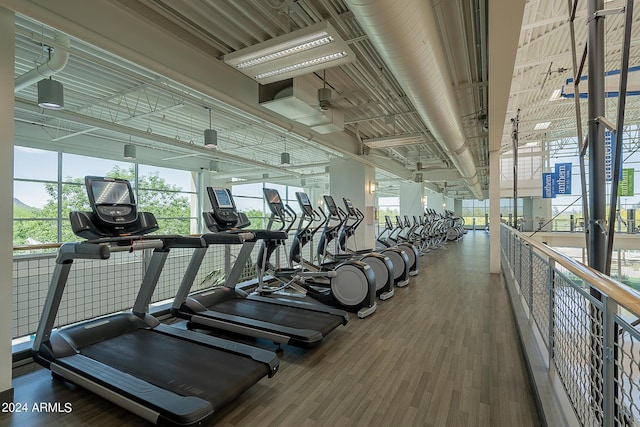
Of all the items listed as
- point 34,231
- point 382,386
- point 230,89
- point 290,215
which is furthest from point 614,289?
point 34,231

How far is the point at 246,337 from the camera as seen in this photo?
3352 millimetres

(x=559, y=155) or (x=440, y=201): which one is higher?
(x=559, y=155)

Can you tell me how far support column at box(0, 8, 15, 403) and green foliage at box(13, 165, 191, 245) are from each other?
5.38 m

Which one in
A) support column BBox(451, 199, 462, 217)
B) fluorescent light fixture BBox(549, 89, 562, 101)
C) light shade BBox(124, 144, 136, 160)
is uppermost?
fluorescent light fixture BBox(549, 89, 562, 101)

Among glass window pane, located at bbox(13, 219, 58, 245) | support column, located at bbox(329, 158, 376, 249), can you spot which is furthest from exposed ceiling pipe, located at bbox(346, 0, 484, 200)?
glass window pane, located at bbox(13, 219, 58, 245)

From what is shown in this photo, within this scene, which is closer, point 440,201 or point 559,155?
point 559,155

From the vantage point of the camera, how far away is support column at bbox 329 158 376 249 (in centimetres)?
856

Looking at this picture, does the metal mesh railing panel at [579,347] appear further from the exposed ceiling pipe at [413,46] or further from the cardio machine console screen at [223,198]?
the cardio machine console screen at [223,198]

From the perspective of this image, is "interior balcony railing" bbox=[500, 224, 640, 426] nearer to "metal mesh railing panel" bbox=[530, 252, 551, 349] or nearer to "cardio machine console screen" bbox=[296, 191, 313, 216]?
"metal mesh railing panel" bbox=[530, 252, 551, 349]

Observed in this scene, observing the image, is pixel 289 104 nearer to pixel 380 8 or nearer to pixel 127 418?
pixel 380 8

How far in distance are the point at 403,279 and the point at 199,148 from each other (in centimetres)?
574

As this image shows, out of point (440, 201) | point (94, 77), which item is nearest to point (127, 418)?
point (94, 77)

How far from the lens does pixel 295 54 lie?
3.27 meters

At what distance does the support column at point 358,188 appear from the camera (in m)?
8.56
